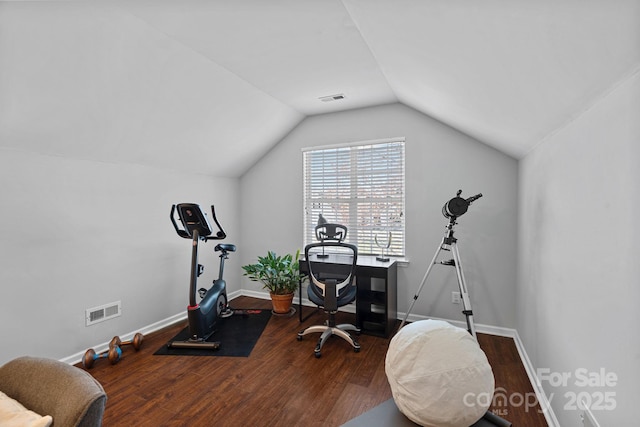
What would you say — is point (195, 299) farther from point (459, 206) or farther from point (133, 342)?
point (459, 206)

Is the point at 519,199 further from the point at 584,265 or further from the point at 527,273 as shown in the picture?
the point at 584,265

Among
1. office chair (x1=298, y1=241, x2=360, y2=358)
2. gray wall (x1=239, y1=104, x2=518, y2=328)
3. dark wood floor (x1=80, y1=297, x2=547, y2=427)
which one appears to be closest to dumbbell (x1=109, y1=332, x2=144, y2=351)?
dark wood floor (x1=80, y1=297, x2=547, y2=427)

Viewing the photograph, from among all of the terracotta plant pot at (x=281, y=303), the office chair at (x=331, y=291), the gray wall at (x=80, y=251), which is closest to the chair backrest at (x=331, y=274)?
the office chair at (x=331, y=291)

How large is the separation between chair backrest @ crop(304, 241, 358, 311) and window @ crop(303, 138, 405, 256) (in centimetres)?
56

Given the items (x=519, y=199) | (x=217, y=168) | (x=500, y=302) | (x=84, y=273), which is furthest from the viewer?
(x=217, y=168)

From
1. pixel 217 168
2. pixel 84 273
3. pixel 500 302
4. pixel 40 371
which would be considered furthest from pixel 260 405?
pixel 217 168

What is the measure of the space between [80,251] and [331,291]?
233 cm

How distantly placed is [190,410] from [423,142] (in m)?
3.37

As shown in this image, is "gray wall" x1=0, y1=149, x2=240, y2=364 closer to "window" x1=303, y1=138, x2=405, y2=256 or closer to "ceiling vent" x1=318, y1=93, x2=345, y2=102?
"window" x1=303, y1=138, x2=405, y2=256

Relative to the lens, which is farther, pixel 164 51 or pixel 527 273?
pixel 527 273

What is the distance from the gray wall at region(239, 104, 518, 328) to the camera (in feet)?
10.3

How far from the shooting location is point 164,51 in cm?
223

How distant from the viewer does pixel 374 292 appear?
11.2 ft

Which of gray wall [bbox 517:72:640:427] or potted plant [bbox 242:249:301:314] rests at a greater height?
gray wall [bbox 517:72:640:427]
